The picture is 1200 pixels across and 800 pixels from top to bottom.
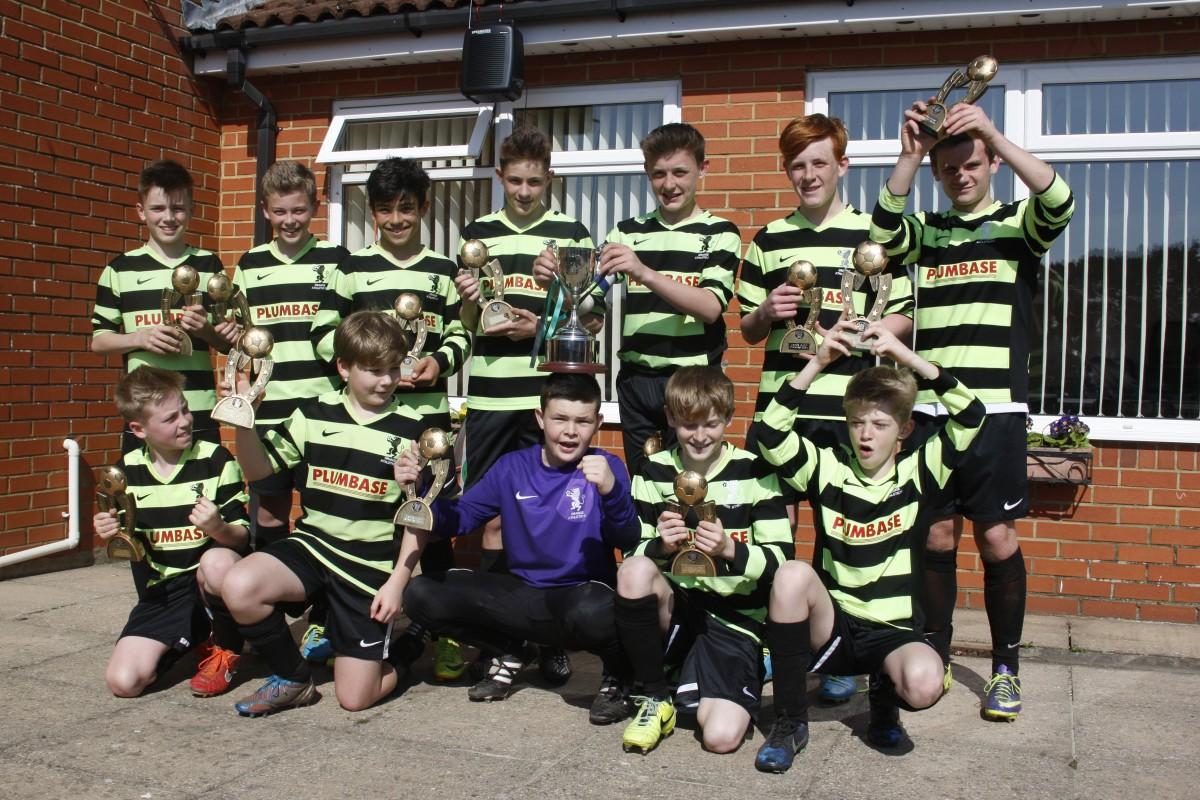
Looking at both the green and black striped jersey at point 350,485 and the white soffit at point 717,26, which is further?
the white soffit at point 717,26

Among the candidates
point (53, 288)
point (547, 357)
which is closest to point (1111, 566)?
point (547, 357)

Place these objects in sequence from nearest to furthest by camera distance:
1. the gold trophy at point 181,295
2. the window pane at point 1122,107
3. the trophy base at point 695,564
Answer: the trophy base at point 695,564, the gold trophy at point 181,295, the window pane at point 1122,107

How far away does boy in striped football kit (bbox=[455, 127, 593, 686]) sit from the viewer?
4.60 m

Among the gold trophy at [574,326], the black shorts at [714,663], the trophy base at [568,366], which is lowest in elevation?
the black shorts at [714,663]

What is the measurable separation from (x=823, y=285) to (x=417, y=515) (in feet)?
5.65

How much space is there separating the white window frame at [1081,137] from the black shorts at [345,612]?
3.50m

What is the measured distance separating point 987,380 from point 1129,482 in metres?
2.01

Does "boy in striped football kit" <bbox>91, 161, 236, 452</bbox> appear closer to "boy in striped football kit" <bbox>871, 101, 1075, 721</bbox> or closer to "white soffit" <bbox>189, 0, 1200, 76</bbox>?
"white soffit" <bbox>189, 0, 1200, 76</bbox>

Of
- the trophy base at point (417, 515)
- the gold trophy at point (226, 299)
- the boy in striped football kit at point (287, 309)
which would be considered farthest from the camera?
the boy in striped football kit at point (287, 309)

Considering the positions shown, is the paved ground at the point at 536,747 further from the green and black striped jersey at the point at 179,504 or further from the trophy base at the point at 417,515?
the trophy base at the point at 417,515

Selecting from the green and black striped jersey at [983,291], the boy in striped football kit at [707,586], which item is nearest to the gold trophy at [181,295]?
the boy in striped football kit at [707,586]

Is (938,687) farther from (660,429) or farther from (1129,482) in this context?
(1129,482)

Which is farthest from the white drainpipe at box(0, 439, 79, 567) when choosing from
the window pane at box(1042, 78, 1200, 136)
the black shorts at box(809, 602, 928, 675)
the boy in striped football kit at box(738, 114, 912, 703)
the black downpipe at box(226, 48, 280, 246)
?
the window pane at box(1042, 78, 1200, 136)

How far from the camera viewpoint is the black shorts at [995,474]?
392 centimetres
